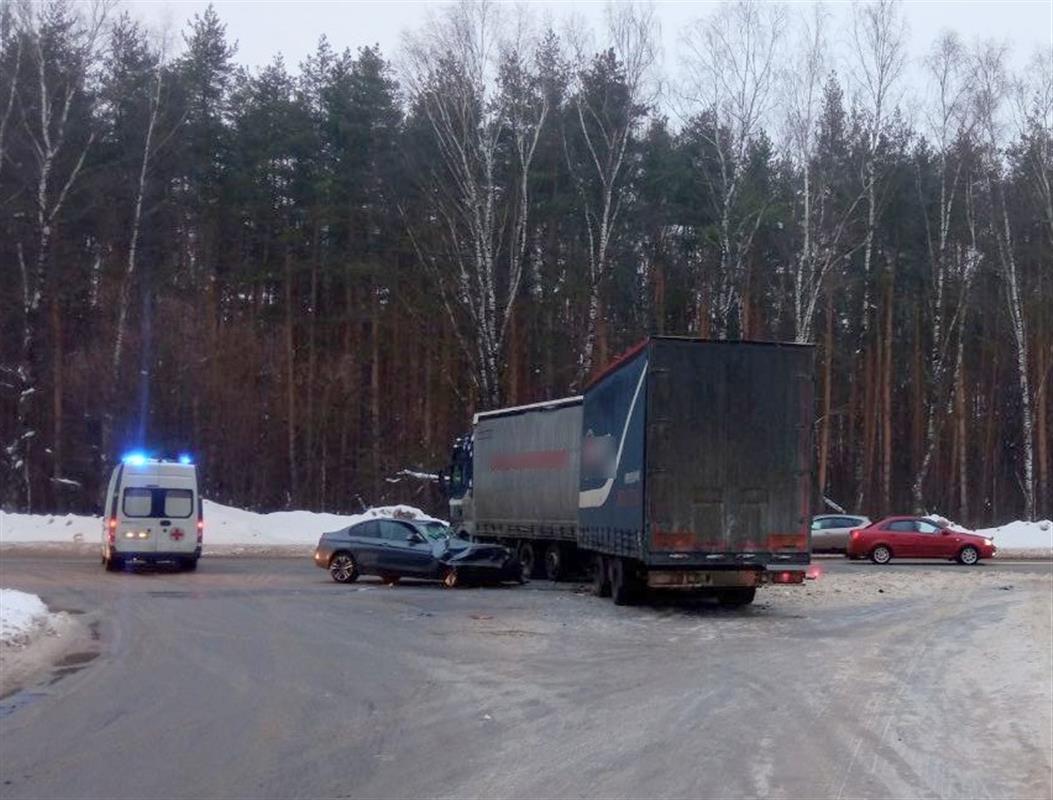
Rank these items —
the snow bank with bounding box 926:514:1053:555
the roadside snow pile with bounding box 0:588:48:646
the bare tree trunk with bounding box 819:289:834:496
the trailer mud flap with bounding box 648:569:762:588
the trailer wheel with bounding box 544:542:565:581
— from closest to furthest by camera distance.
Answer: the roadside snow pile with bounding box 0:588:48:646 < the trailer mud flap with bounding box 648:569:762:588 < the trailer wheel with bounding box 544:542:565:581 < the snow bank with bounding box 926:514:1053:555 < the bare tree trunk with bounding box 819:289:834:496

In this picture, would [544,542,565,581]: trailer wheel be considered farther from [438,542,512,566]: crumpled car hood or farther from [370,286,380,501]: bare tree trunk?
[370,286,380,501]: bare tree trunk

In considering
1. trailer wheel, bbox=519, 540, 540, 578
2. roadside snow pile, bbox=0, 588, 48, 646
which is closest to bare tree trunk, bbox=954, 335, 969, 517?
trailer wheel, bbox=519, 540, 540, 578

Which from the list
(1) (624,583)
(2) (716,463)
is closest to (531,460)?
(1) (624,583)

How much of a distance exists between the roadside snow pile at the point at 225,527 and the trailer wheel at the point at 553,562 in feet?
35.8

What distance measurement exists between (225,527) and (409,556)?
16504mm

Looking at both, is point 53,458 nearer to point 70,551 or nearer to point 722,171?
point 70,551

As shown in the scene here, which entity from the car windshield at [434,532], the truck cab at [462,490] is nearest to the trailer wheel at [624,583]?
the car windshield at [434,532]

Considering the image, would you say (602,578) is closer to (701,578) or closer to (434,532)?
(701,578)

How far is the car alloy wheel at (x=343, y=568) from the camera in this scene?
27594 mm

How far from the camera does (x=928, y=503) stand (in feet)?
Answer: 199

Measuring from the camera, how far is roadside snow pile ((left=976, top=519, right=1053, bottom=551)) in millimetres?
46250

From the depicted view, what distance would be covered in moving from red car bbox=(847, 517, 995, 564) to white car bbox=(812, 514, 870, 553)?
10.9 feet

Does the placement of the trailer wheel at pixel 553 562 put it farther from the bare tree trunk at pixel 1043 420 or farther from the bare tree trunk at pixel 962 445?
the bare tree trunk at pixel 962 445

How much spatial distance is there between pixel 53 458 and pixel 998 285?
38.5 metres
